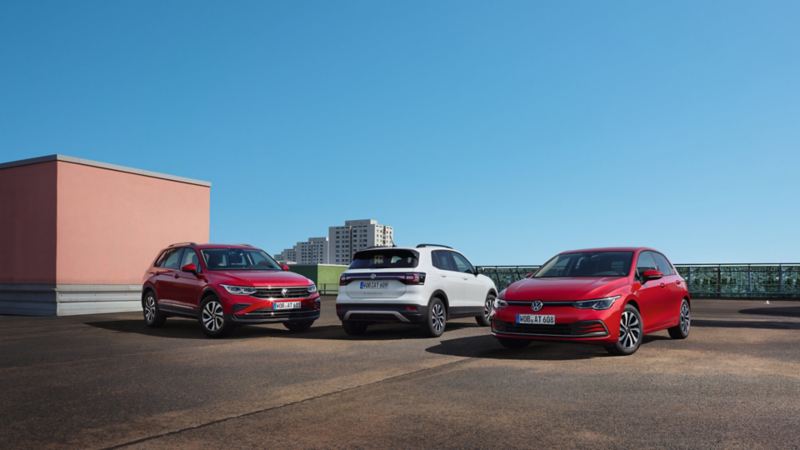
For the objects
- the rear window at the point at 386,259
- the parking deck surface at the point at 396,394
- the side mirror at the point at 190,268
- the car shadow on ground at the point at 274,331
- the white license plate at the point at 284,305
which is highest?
the rear window at the point at 386,259

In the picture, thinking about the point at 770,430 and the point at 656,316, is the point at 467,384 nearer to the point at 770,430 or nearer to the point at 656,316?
the point at 770,430

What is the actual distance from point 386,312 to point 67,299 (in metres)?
11.9

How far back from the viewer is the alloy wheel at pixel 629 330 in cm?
928

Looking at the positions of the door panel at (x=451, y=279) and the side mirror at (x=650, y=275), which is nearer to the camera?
the side mirror at (x=650, y=275)

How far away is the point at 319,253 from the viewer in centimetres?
15112

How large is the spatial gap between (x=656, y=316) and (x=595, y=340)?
1.99 m

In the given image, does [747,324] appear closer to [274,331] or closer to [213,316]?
[274,331]

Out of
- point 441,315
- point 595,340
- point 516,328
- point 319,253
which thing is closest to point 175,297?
point 441,315

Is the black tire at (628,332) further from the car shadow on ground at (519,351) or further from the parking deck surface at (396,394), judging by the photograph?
the car shadow on ground at (519,351)

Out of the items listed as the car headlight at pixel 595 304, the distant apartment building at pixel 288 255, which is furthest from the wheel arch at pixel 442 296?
the distant apartment building at pixel 288 255

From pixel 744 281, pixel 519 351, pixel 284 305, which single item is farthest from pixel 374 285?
pixel 744 281

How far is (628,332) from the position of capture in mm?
9367

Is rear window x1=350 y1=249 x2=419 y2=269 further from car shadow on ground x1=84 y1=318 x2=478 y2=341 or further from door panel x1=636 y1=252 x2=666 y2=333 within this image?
door panel x1=636 y1=252 x2=666 y2=333

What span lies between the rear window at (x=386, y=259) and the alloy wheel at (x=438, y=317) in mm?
922
